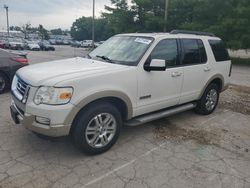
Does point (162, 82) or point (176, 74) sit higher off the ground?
point (176, 74)

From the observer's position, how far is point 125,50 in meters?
4.23

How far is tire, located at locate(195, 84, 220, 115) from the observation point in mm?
5426

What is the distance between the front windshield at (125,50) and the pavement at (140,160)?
1.39 meters

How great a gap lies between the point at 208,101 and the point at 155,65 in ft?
7.85

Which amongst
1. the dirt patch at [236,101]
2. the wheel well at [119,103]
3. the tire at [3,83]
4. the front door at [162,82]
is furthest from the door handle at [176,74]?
the tire at [3,83]

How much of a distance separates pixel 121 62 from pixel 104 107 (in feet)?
2.86

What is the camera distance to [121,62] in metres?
3.95

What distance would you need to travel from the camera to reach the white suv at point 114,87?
3.12 meters

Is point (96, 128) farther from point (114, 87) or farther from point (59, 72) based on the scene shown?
point (59, 72)

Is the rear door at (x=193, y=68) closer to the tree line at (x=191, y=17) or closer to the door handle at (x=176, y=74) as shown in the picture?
the door handle at (x=176, y=74)

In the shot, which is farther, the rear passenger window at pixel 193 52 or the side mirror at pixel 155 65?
the rear passenger window at pixel 193 52

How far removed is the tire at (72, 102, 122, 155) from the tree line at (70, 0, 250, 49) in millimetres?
17754

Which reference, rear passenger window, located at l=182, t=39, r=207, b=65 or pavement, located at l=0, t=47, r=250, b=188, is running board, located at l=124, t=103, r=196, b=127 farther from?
rear passenger window, located at l=182, t=39, r=207, b=65

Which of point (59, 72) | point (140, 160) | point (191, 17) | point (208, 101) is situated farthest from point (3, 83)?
point (191, 17)
